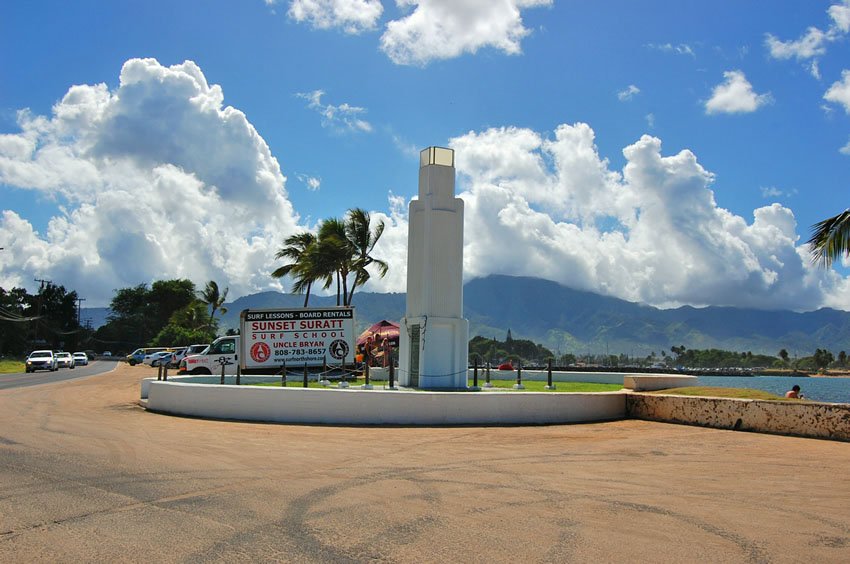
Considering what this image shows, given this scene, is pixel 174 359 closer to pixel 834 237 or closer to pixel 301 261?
pixel 301 261

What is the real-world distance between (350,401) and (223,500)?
26.6 feet

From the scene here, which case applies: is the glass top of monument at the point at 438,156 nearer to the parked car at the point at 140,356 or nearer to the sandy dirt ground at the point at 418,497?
the sandy dirt ground at the point at 418,497

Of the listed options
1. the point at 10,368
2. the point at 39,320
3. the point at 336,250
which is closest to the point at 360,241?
the point at 336,250

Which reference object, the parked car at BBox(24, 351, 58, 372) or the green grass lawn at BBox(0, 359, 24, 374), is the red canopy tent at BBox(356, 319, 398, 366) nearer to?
the parked car at BBox(24, 351, 58, 372)

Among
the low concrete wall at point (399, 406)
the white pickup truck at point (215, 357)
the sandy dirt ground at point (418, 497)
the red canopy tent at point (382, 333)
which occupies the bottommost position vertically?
the sandy dirt ground at point (418, 497)

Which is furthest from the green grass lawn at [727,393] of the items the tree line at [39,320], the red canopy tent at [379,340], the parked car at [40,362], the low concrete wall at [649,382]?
the tree line at [39,320]

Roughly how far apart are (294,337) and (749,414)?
1778cm

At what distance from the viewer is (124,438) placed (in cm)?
1298

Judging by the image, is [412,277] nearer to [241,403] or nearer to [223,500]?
[241,403]

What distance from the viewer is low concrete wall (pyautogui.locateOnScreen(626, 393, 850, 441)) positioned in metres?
13.1

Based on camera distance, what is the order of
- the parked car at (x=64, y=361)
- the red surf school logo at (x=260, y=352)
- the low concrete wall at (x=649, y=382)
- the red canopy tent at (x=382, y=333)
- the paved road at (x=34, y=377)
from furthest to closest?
the parked car at (x=64, y=361)
the red canopy tent at (x=382, y=333)
the paved road at (x=34, y=377)
the red surf school logo at (x=260, y=352)
the low concrete wall at (x=649, y=382)

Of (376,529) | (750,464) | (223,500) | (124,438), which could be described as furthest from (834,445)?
(124,438)

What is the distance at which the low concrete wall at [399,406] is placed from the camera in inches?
623

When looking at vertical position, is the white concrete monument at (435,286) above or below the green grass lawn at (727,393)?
above
